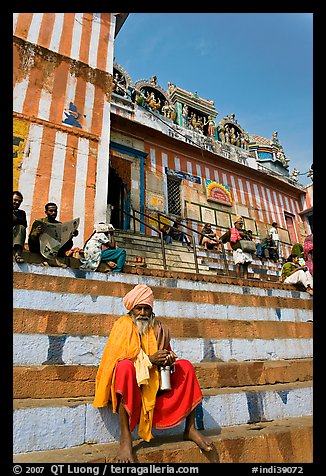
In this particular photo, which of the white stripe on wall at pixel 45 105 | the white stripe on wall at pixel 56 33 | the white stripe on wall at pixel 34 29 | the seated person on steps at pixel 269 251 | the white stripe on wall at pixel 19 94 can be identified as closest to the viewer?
the white stripe on wall at pixel 19 94

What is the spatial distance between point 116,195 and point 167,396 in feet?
31.4

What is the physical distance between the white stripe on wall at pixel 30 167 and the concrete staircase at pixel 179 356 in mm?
3607

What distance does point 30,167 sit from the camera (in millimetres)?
7523

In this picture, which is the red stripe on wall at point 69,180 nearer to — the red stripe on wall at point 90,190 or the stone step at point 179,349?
the red stripe on wall at point 90,190

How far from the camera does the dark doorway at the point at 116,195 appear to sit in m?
11.0

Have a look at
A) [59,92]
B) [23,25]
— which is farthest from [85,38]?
[59,92]

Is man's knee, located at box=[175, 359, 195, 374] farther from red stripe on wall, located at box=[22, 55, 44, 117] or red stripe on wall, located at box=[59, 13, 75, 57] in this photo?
red stripe on wall, located at box=[59, 13, 75, 57]

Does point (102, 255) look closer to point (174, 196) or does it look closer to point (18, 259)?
point (18, 259)

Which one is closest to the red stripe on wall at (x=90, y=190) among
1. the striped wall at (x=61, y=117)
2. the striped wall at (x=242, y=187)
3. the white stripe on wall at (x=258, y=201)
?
the striped wall at (x=61, y=117)

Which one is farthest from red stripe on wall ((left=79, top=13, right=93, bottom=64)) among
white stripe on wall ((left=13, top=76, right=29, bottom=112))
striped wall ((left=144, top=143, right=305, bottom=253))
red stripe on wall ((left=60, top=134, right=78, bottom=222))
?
striped wall ((left=144, top=143, right=305, bottom=253))

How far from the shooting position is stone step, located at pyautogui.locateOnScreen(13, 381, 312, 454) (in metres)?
2.15

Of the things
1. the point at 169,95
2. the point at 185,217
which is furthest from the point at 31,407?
the point at 169,95

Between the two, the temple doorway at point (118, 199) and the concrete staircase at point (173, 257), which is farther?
the temple doorway at point (118, 199)

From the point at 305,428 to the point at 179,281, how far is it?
2764 mm
